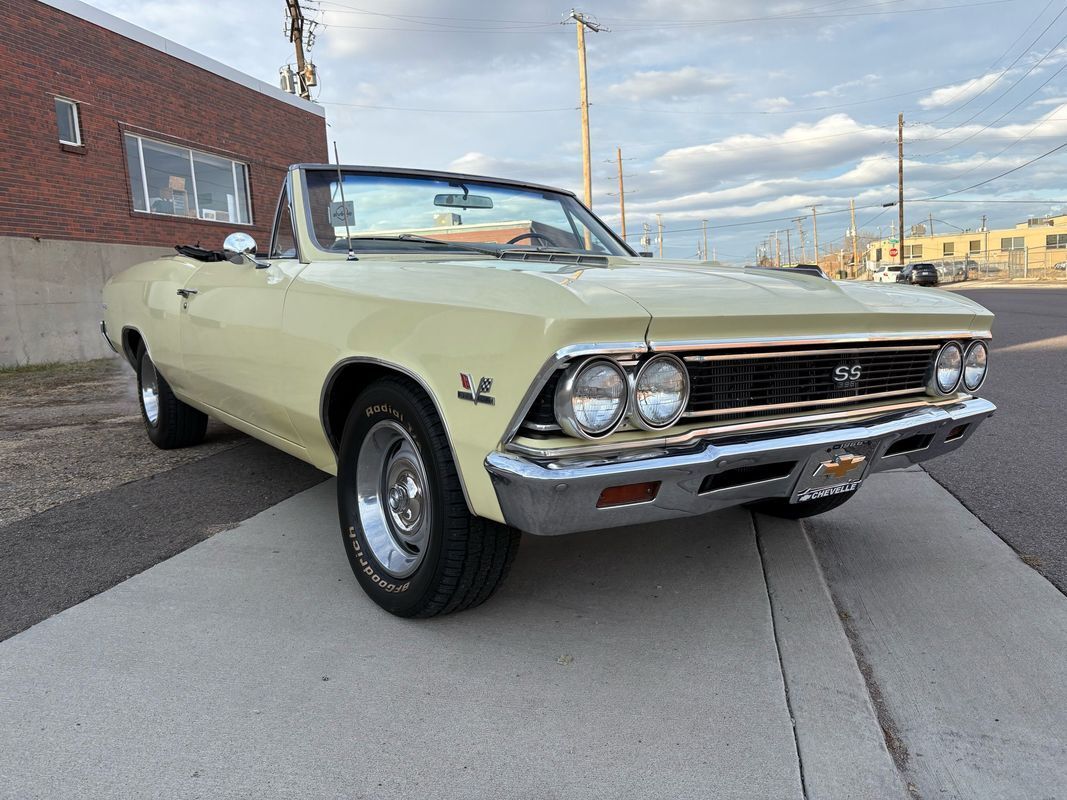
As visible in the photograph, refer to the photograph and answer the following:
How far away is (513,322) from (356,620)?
124cm

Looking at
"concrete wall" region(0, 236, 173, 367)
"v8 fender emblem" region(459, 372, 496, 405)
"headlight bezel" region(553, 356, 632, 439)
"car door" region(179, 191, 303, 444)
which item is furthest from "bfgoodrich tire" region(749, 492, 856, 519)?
"concrete wall" region(0, 236, 173, 367)

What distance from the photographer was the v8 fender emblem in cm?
203

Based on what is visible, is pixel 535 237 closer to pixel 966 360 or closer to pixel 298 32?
pixel 966 360

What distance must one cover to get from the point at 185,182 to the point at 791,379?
517 inches

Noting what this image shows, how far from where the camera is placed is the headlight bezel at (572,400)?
1.93 metres

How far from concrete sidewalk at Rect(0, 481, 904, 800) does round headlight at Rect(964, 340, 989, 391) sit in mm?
929

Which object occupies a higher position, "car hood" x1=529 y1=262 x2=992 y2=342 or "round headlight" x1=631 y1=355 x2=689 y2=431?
"car hood" x1=529 y1=262 x2=992 y2=342

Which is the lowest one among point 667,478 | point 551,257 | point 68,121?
point 667,478

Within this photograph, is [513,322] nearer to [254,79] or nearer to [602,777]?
[602,777]

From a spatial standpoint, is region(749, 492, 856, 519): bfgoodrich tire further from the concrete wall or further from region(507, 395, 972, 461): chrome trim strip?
the concrete wall

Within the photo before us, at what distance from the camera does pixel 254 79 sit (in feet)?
47.4

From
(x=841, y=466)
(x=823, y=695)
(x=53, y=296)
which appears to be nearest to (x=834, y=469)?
(x=841, y=466)

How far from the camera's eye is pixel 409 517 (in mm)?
2662

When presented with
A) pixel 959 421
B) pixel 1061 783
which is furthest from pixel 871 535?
pixel 1061 783
